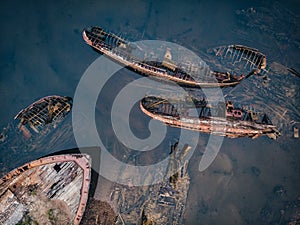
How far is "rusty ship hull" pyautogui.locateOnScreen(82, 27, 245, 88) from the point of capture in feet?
71.1

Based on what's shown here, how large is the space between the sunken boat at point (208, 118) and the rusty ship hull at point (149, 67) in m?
1.78

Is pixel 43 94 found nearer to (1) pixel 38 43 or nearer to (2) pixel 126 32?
(1) pixel 38 43

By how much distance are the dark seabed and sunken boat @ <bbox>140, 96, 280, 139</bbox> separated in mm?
1654

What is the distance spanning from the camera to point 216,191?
23.0 metres

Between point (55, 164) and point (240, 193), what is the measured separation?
1535 centimetres

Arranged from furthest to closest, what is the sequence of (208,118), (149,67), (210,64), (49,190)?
1. (210,64)
2. (208,118)
3. (149,67)
4. (49,190)

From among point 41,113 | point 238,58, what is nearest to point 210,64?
point 238,58

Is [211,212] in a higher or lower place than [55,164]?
lower

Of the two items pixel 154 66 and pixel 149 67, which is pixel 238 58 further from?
pixel 149 67

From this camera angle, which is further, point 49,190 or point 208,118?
point 208,118

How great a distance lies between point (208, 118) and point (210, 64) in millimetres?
5209

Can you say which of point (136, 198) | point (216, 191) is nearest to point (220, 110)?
point (216, 191)

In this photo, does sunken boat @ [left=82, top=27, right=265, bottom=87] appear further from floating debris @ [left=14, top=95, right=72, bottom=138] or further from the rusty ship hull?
floating debris @ [left=14, top=95, right=72, bottom=138]

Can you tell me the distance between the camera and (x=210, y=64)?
78.2 ft
